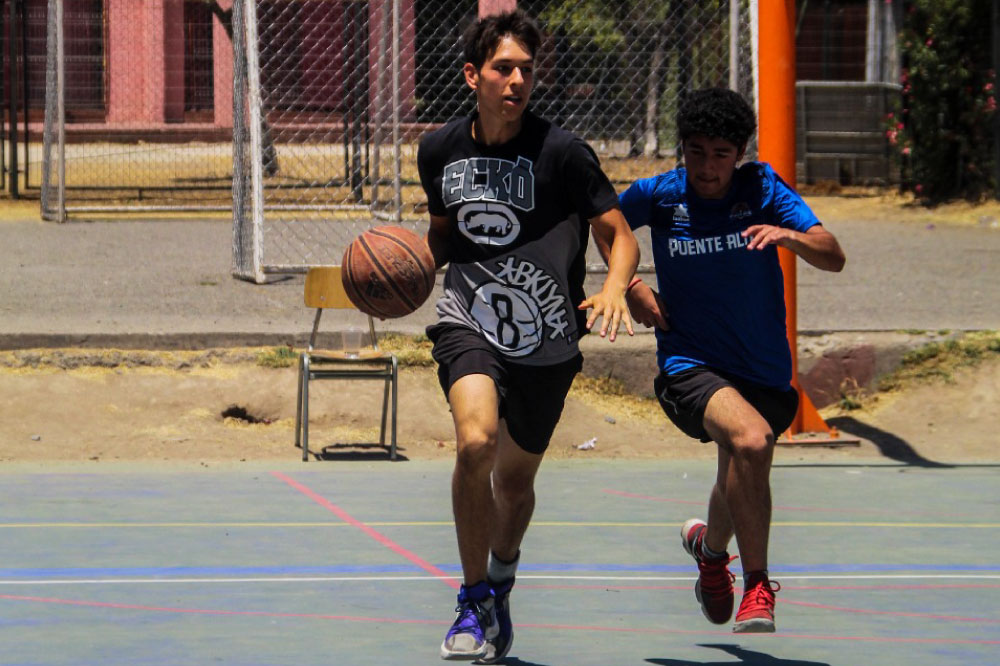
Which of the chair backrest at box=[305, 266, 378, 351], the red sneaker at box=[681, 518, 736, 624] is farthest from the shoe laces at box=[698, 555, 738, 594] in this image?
the chair backrest at box=[305, 266, 378, 351]

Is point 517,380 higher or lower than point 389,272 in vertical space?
lower

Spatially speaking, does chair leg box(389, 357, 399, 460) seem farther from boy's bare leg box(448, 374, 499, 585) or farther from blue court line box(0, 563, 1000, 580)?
boy's bare leg box(448, 374, 499, 585)

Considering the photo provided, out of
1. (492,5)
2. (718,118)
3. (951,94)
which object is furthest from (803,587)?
(951,94)

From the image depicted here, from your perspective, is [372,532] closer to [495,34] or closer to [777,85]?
[495,34]

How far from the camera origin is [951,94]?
20891 millimetres

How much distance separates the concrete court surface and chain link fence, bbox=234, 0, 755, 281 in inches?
198

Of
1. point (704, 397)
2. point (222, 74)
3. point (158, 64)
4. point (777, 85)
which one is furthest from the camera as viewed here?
point (158, 64)

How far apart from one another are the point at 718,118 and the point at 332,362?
212 inches

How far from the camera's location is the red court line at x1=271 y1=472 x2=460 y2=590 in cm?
732

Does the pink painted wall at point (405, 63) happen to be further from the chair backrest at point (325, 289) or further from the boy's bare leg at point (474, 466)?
the boy's bare leg at point (474, 466)

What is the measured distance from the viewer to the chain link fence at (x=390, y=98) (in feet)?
50.5

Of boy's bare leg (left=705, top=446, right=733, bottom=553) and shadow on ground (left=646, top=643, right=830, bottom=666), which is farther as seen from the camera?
boy's bare leg (left=705, top=446, right=733, bottom=553)

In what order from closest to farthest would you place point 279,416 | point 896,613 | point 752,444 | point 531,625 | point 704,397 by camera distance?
1. point 752,444
2. point 704,397
3. point 531,625
4. point 896,613
5. point 279,416

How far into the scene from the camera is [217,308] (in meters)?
13.2
